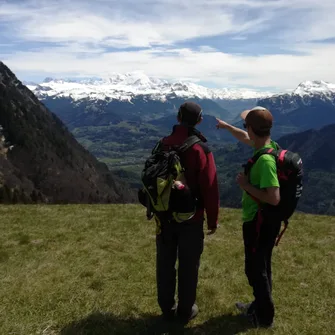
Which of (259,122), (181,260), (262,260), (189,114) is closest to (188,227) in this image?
(181,260)

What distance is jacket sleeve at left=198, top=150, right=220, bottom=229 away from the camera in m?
8.22

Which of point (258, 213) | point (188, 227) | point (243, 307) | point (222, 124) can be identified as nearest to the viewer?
point (258, 213)

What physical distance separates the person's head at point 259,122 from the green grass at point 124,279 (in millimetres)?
4650

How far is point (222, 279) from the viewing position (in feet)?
41.1

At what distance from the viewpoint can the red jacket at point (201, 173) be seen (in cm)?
823

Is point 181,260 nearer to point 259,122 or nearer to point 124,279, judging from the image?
point 259,122

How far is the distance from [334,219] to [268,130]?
17569 millimetres

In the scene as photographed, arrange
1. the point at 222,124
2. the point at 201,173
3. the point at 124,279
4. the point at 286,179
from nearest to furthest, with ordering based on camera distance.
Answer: the point at 286,179 < the point at 201,173 < the point at 222,124 < the point at 124,279

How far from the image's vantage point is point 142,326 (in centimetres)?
885

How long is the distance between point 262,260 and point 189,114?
377 centimetres

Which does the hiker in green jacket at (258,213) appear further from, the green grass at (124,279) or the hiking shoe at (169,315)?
the hiking shoe at (169,315)

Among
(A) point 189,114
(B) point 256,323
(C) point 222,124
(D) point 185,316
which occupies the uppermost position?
(A) point 189,114

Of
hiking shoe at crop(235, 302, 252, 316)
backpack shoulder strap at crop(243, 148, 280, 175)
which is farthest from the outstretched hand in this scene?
hiking shoe at crop(235, 302, 252, 316)

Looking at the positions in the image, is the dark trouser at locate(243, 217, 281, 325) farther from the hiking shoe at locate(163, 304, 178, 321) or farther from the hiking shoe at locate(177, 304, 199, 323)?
the hiking shoe at locate(163, 304, 178, 321)
